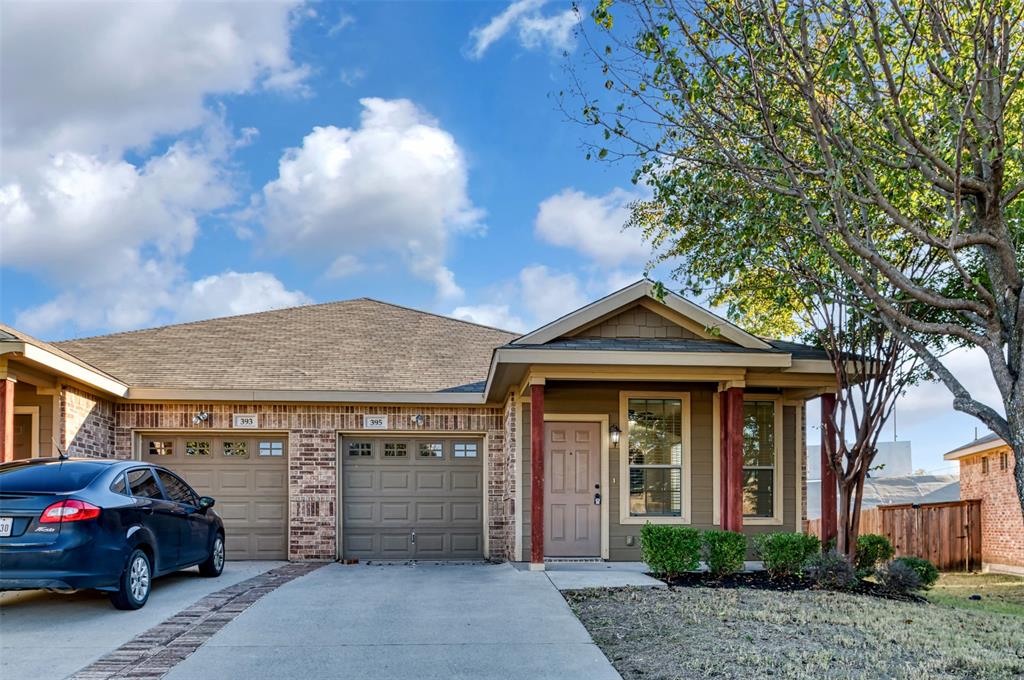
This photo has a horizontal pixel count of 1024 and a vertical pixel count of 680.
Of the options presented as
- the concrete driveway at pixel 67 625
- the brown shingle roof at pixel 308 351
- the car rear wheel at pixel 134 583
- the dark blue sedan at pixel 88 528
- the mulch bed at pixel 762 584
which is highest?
the brown shingle roof at pixel 308 351

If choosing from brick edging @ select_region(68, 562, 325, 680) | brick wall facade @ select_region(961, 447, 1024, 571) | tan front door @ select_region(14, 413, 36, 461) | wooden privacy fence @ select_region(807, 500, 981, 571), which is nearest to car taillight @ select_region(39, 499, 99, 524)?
brick edging @ select_region(68, 562, 325, 680)

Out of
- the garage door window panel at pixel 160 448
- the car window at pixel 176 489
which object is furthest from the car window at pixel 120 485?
the garage door window panel at pixel 160 448

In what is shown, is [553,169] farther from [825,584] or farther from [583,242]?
[825,584]

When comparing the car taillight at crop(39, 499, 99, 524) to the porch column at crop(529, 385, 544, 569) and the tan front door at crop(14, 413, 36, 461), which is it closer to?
the porch column at crop(529, 385, 544, 569)

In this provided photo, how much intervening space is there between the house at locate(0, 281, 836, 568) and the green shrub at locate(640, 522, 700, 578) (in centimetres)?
131

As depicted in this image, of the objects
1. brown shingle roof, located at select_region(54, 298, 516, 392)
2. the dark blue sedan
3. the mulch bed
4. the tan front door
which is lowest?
the mulch bed

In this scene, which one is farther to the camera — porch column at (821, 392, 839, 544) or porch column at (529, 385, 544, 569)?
porch column at (821, 392, 839, 544)

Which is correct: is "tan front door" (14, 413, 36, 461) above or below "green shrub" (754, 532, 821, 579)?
above

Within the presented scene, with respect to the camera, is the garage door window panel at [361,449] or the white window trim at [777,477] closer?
the white window trim at [777,477]

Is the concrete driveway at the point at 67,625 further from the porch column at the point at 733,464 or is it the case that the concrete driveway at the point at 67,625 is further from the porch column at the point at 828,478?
the porch column at the point at 828,478

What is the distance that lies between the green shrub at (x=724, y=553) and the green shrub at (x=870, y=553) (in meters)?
1.61

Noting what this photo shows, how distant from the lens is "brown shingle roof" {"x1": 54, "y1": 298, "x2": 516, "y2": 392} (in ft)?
44.6

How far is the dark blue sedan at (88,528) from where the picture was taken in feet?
22.2

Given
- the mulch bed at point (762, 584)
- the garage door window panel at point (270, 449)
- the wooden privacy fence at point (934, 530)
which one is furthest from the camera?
the wooden privacy fence at point (934, 530)
